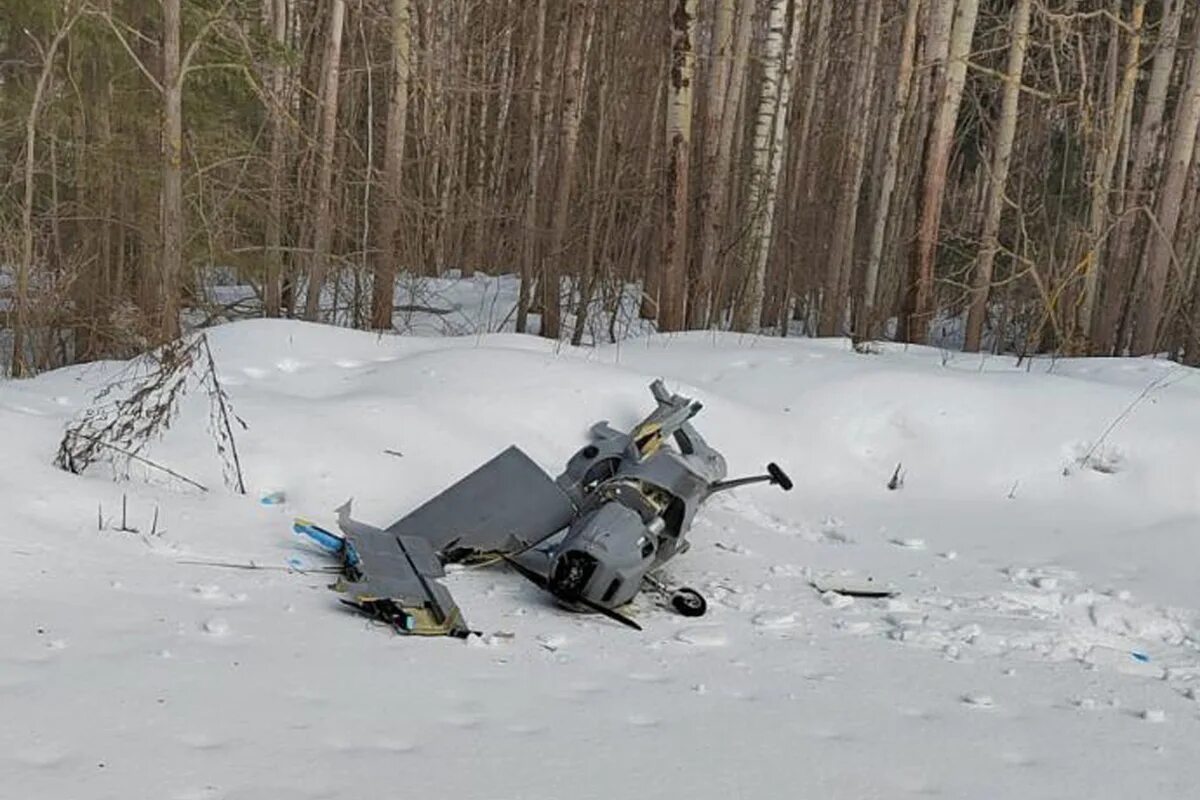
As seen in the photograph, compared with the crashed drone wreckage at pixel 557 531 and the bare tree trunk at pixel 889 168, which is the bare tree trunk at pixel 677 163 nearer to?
the bare tree trunk at pixel 889 168

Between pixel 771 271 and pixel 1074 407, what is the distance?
10420mm

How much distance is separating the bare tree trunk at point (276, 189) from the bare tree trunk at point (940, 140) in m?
6.45

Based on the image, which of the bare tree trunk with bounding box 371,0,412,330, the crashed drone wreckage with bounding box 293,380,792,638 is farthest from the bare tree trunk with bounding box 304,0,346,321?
the crashed drone wreckage with bounding box 293,380,792,638

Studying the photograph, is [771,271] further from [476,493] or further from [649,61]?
[476,493]

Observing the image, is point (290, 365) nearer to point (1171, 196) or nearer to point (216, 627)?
point (216, 627)

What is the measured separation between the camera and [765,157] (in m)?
10.5

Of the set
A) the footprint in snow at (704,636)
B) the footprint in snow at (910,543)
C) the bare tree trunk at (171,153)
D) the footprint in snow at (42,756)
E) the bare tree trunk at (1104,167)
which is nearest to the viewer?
the footprint in snow at (42,756)

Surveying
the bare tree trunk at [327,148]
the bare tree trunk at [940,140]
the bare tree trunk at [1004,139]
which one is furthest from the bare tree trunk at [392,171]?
the bare tree trunk at [1004,139]

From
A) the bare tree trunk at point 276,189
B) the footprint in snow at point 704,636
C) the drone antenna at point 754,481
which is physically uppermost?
the bare tree trunk at point 276,189

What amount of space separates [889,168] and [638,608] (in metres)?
11.0

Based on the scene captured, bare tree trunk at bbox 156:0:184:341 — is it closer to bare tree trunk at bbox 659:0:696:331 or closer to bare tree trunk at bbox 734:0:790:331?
bare tree trunk at bbox 659:0:696:331

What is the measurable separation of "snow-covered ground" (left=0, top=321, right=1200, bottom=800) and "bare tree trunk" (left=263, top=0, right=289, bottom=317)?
13.7 ft

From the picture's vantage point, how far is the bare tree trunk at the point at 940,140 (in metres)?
8.77

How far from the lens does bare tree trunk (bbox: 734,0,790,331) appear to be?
9867 millimetres
